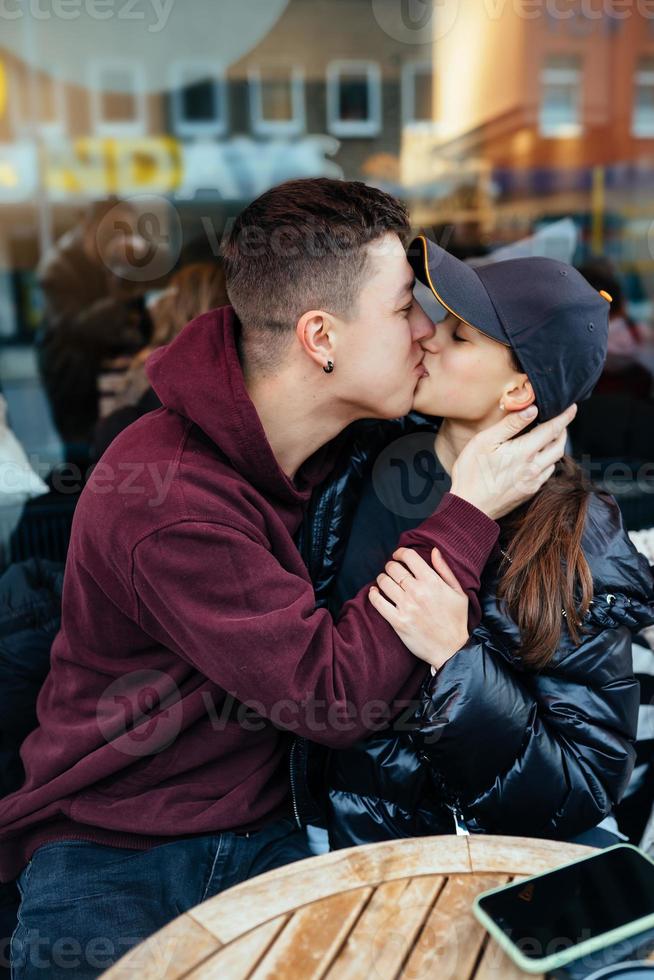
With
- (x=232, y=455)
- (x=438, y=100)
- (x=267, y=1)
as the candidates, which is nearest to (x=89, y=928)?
(x=232, y=455)

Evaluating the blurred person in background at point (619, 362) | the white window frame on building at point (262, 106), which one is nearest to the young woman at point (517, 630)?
the blurred person in background at point (619, 362)

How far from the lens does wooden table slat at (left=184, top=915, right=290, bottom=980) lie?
1.03 meters

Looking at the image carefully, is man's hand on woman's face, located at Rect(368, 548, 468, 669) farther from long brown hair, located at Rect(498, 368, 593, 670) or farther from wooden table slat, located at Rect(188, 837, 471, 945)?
wooden table slat, located at Rect(188, 837, 471, 945)

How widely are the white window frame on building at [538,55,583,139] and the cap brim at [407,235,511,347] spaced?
5.89 m

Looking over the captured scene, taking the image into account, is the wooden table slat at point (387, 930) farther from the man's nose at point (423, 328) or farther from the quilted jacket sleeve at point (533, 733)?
the man's nose at point (423, 328)

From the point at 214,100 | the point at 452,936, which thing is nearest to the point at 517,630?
the point at 452,936

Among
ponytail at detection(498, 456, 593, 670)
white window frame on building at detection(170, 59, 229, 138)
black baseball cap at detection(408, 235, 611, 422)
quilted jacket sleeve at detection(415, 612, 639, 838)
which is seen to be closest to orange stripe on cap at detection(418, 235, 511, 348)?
black baseball cap at detection(408, 235, 611, 422)

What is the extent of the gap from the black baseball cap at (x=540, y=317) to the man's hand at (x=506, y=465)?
0.21ft

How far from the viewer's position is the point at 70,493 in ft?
8.70

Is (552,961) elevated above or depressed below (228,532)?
below

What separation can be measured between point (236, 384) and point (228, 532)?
268mm

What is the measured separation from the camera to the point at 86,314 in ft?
16.1

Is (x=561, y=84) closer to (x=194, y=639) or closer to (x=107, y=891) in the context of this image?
(x=194, y=639)

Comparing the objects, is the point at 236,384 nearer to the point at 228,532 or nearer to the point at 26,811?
the point at 228,532
